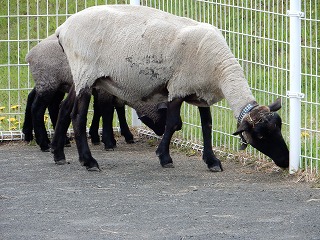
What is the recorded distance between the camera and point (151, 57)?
37.4 ft

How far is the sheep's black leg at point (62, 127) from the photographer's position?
1201cm

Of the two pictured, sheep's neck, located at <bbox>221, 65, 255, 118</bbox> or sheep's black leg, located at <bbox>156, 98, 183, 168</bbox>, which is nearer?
sheep's neck, located at <bbox>221, 65, 255, 118</bbox>

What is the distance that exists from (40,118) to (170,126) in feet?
7.26

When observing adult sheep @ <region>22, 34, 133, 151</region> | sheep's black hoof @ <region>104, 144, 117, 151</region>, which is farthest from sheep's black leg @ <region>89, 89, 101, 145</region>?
sheep's black hoof @ <region>104, 144, 117, 151</region>

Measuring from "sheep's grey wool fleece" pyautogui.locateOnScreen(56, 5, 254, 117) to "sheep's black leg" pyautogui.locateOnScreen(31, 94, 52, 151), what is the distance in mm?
1135

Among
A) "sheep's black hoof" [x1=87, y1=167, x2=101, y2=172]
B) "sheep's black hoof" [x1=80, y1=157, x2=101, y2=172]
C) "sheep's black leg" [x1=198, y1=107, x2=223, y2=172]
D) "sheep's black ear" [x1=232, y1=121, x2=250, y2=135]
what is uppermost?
"sheep's black ear" [x1=232, y1=121, x2=250, y2=135]

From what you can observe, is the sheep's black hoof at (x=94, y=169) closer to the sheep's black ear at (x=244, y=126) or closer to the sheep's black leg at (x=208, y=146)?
the sheep's black leg at (x=208, y=146)

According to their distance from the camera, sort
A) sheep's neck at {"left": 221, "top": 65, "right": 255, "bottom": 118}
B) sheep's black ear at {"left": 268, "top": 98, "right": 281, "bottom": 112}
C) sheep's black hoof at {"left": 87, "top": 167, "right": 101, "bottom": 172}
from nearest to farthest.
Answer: sheep's black ear at {"left": 268, "top": 98, "right": 281, "bottom": 112} < sheep's neck at {"left": 221, "top": 65, "right": 255, "bottom": 118} < sheep's black hoof at {"left": 87, "top": 167, "right": 101, "bottom": 172}

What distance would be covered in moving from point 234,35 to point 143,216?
356cm

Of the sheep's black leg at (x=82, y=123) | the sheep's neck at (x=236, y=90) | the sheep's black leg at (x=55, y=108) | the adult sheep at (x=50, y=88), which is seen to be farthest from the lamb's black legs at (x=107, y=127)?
the sheep's neck at (x=236, y=90)

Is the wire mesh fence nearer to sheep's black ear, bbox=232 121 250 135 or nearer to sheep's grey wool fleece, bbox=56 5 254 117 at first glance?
sheep's grey wool fleece, bbox=56 5 254 117

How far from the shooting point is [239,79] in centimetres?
1105

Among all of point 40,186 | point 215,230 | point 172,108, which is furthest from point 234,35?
point 215,230

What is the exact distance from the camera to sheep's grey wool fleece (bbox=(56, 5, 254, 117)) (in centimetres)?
1117
